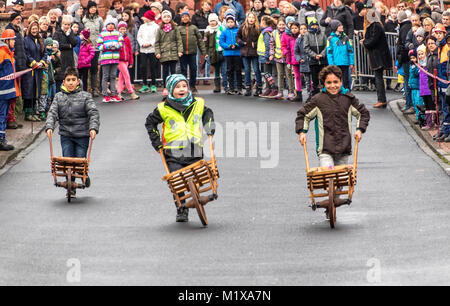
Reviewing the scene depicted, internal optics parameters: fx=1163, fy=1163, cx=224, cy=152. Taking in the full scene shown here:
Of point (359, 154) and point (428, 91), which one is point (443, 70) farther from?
point (359, 154)

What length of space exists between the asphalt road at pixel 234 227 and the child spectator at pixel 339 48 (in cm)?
465

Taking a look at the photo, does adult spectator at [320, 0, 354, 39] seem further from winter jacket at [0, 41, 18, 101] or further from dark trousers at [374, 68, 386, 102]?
winter jacket at [0, 41, 18, 101]

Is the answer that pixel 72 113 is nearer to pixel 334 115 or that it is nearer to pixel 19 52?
pixel 334 115

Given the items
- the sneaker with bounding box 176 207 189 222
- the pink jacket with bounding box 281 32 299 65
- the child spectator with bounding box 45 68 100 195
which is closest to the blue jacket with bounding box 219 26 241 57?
the pink jacket with bounding box 281 32 299 65

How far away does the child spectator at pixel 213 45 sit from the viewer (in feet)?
87.9

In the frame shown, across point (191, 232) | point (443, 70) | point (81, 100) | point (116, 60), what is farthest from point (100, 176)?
point (116, 60)

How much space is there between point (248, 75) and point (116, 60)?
295 cm

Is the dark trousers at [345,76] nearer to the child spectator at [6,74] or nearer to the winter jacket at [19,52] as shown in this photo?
the winter jacket at [19,52]

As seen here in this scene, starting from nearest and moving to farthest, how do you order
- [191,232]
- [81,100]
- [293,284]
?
[293,284]
[191,232]
[81,100]

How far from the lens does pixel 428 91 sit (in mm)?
19391

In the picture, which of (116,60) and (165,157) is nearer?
(165,157)

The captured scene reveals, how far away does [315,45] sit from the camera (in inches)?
923

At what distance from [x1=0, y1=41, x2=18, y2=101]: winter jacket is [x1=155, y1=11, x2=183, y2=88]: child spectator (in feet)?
20.8

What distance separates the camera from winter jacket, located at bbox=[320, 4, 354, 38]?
2484cm
